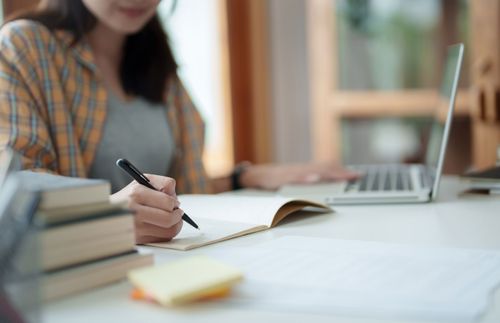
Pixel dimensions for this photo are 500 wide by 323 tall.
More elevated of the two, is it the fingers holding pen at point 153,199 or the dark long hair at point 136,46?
the dark long hair at point 136,46

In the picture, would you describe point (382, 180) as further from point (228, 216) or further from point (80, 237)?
point (80, 237)

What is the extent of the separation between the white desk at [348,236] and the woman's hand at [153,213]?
3 cm

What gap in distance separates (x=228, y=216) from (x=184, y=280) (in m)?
0.41

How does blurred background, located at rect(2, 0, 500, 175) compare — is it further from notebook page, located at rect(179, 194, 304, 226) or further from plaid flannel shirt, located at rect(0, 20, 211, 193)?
notebook page, located at rect(179, 194, 304, 226)

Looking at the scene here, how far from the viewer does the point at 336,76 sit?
239 cm

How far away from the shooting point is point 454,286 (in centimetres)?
59

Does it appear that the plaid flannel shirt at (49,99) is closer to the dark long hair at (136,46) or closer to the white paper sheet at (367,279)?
the dark long hair at (136,46)

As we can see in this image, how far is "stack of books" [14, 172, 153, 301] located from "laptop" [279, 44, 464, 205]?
1.97ft

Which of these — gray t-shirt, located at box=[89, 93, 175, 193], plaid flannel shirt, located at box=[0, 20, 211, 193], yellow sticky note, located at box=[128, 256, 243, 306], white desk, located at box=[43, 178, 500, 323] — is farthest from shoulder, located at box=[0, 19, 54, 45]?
yellow sticky note, located at box=[128, 256, 243, 306]

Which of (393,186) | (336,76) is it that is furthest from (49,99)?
(336,76)

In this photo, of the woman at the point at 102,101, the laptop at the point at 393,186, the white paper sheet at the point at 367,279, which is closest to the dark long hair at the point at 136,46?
the woman at the point at 102,101

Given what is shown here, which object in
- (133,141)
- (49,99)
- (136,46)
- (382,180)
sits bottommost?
(382,180)

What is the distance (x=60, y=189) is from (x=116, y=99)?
0.93 metres

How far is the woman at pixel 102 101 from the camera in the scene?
1.23 meters
